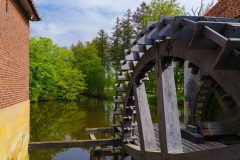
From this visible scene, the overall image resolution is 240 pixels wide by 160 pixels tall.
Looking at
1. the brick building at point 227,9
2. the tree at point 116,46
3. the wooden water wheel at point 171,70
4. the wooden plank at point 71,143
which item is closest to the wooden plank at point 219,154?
the wooden water wheel at point 171,70

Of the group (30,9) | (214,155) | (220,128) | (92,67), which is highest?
(92,67)

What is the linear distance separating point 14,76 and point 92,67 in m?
40.5

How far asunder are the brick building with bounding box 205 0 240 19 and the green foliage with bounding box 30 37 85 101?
86.3 feet

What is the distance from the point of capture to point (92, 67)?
4859 centimetres

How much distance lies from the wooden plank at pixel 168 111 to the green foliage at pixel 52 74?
108 feet

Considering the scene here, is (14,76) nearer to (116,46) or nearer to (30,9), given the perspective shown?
(30,9)

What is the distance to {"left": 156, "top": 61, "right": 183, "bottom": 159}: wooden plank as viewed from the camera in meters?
4.69

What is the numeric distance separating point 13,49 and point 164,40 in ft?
14.7

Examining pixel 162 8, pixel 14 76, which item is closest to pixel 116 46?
pixel 162 8

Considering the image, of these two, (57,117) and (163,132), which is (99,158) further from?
Result: (57,117)

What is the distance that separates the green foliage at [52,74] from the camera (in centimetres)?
3772

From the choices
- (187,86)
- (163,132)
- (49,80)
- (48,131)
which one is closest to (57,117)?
(48,131)

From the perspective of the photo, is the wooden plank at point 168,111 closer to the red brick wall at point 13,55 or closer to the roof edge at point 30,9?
the red brick wall at point 13,55

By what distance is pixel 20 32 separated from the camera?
9117mm
